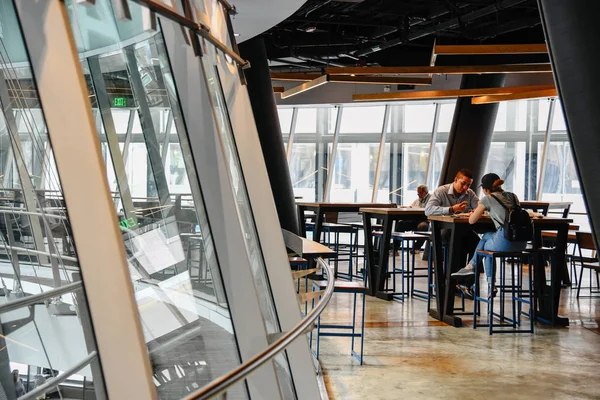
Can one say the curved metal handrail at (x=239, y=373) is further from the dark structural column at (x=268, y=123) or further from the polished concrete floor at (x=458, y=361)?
the dark structural column at (x=268, y=123)

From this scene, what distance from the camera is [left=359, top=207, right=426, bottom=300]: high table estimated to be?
320 inches

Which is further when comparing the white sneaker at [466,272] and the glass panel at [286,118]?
the glass panel at [286,118]

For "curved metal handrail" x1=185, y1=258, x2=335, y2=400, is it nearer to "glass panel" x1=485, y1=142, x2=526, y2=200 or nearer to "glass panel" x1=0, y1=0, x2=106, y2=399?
"glass panel" x1=0, y1=0, x2=106, y2=399

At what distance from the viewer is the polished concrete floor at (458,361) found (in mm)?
4757

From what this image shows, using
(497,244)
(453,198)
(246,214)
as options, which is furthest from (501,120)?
(246,214)

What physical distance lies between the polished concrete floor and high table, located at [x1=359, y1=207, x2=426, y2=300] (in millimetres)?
1018

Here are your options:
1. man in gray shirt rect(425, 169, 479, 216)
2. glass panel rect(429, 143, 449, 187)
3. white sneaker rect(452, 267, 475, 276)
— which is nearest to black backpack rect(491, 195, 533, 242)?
white sneaker rect(452, 267, 475, 276)

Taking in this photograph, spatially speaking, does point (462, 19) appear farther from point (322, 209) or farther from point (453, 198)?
point (322, 209)

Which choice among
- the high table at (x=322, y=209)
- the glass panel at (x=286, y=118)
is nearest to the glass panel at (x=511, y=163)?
the glass panel at (x=286, y=118)

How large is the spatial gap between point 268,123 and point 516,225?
3.53m

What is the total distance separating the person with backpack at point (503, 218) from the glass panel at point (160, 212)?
3906mm

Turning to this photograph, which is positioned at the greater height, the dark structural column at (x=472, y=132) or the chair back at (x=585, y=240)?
the dark structural column at (x=472, y=132)

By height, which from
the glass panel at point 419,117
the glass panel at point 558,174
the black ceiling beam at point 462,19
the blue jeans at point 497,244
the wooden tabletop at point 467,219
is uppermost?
the black ceiling beam at point 462,19

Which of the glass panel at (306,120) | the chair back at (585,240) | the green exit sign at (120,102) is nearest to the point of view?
the green exit sign at (120,102)
